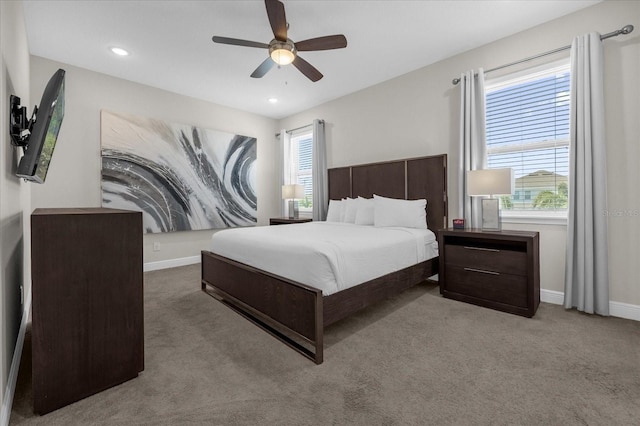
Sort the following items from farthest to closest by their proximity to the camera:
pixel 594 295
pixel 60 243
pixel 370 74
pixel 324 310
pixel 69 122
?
pixel 370 74 → pixel 69 122 → pixel 594 295 → pixel 324 310 → pixel 60 243

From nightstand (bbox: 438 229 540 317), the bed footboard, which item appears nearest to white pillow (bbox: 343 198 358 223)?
nightstand (bbox: 438 229 540 317)

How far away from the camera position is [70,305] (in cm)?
141

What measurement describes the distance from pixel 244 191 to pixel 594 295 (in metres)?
4.79

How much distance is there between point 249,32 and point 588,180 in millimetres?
3442

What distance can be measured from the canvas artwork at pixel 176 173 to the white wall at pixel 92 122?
14cm

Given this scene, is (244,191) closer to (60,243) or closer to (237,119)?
(237,119)

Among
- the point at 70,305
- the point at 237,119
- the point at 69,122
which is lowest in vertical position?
the point at 70,305

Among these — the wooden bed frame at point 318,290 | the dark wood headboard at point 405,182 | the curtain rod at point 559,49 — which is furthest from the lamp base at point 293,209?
the curtain rod at point 559,49

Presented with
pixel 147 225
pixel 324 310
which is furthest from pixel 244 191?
pixel 324 310

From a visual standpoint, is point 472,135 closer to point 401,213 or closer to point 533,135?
point 533,135

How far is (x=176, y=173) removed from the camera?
4.32 meters

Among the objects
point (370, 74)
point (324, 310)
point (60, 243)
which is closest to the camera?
point (60, 243)

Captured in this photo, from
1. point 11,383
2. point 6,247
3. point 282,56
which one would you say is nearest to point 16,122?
point 6,247

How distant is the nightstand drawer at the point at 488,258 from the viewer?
2492 millimetres
